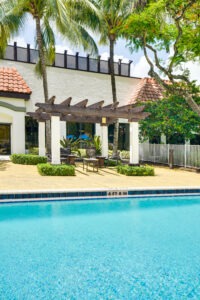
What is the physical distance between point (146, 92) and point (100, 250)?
802 inches

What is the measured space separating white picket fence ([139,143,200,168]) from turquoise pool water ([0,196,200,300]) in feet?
27.1

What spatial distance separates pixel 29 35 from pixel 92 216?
16880 mm

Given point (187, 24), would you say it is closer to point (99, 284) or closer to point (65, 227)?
point (65, 227)

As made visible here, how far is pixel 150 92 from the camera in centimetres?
2442

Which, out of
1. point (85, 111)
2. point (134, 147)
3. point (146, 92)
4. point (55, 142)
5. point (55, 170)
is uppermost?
point (146, 92)

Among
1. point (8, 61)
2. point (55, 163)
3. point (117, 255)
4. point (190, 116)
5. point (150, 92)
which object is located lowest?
point (117, 255)

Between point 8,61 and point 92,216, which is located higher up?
point 8,61

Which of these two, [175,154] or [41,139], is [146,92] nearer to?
[175,154]

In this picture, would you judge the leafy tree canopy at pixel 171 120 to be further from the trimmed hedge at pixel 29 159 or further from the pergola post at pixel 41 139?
the trimmed hedge at pixel 29 159

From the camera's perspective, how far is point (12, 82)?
20109 mm

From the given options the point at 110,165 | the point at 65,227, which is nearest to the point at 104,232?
the point at 65,227

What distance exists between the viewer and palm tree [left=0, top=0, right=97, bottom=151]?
1590 centimetres

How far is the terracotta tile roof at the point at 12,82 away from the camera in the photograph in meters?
19.6

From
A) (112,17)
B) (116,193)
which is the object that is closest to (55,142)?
(116,193)
